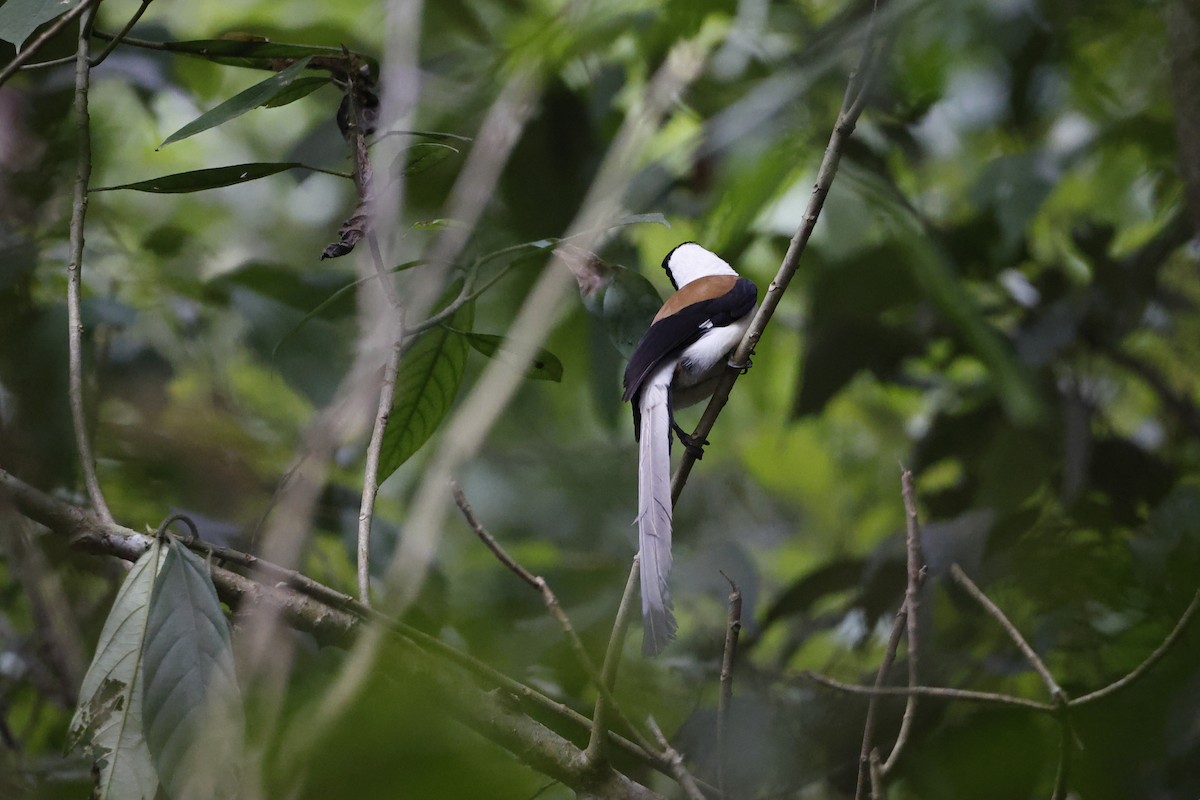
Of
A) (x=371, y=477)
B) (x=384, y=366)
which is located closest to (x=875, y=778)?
(x=371, y=477)

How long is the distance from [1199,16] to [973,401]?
47.7 inches

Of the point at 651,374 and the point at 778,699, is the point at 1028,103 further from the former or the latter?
the point at 778,699

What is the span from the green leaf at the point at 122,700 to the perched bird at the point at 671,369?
63 cm

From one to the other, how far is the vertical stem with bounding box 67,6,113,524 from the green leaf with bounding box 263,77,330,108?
229 mm

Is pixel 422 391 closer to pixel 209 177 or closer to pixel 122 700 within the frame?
pixel 209 177

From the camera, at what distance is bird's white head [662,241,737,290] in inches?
103

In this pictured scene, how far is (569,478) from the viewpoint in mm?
3742

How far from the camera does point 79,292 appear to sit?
1.28 meters

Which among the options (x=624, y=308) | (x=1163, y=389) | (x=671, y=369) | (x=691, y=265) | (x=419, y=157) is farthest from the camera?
(x=1163, y=389)

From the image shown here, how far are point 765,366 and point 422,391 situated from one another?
2.32 meters

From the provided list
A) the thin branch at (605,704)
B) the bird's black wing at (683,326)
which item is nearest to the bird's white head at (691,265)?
the bird's black wing at (683,326)

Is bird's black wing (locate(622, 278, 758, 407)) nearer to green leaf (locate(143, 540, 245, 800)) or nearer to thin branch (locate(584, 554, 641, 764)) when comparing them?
thin branch (locate(584, 554, 641, 764))

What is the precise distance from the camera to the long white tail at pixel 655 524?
50.9 inches

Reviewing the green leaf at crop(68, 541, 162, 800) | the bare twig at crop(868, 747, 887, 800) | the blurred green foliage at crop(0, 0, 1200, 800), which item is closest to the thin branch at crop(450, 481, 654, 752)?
the blurred green foliage at crop(0, 0, 1200, 800)
